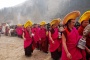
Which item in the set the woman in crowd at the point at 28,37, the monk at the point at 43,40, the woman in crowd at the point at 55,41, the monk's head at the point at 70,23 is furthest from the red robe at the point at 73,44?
the monk at the point at 43,40

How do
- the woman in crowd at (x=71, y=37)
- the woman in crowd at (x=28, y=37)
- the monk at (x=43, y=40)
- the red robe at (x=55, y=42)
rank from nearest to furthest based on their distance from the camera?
1. the woman in crowd at (x=71, y=37)
2. the red robe at (x=55, y=42)
3. the woman in crowd at (x=28, y=37)
4. the monk at (x=43, y=40)

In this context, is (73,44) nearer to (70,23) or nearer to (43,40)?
(70,23)

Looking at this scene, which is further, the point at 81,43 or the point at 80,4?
the point at 80,4

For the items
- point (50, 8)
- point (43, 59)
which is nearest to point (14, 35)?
point (50, 8)

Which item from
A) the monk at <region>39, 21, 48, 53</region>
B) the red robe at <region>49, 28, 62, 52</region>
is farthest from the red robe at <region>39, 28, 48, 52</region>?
the red robe at <region>49, 28, 62, 52</region>

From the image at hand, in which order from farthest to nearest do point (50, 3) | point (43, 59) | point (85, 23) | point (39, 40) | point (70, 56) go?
point (50, 3) < point (39, 40) < point (43, 59) < point (85, 23) < point (70, 56)

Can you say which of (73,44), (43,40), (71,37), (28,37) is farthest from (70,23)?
(43,40)

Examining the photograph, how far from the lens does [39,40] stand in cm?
1108

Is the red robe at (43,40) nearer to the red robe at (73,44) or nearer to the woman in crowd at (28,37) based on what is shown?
the woman in crowd at (28,37)

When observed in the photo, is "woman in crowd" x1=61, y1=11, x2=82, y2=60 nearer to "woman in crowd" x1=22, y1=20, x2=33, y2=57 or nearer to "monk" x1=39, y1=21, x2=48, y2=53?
"woman in crowd" x1=22, y1=20, x2=33, y2=57

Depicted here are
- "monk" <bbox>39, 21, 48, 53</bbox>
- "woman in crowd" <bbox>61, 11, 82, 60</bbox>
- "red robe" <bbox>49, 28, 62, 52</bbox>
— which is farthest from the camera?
"monk" <bbox>39, 21, 48, 53</bbox>

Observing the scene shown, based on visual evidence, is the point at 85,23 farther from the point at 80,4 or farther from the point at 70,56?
the point at 80,4

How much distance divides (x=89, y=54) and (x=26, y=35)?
5.35 metres

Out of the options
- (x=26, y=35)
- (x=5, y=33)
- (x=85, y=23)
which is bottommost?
(x=5, y=33)
